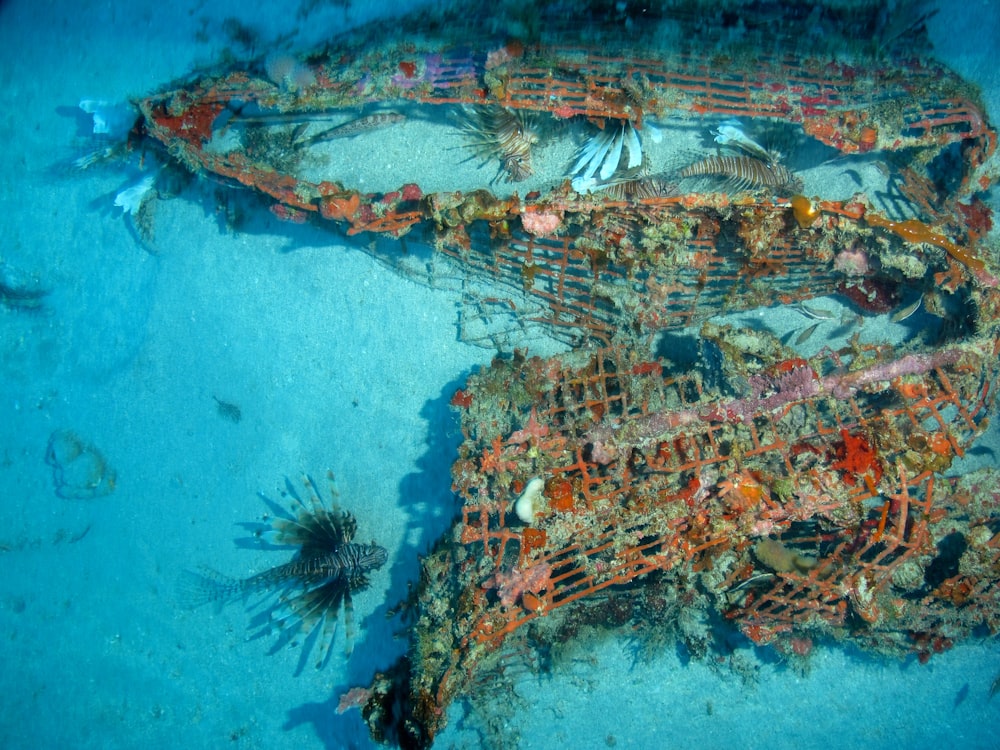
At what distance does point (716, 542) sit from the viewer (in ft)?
15.6

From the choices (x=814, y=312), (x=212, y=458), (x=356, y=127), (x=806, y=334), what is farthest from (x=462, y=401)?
(x=814, y=312)

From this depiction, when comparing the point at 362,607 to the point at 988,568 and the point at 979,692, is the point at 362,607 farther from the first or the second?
the point at 979,692

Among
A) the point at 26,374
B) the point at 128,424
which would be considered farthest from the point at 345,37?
the point at 26,374

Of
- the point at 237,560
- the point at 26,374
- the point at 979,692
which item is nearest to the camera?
the point at 979,692

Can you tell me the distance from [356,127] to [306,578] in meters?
5.14

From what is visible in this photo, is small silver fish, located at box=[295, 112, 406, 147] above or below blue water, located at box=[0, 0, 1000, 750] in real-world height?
above

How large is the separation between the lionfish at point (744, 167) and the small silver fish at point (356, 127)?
323 cm

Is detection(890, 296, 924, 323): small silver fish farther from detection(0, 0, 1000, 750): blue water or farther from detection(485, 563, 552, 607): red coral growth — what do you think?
detection(485, 563, 552, 607): red coral growth

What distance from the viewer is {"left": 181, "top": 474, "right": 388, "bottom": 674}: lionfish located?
602 centimetres

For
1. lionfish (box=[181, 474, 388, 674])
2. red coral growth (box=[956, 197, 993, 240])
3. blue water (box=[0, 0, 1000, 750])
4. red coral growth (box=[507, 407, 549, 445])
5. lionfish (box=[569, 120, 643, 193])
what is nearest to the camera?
red coral growth (box=[507, 407, 549, 445])

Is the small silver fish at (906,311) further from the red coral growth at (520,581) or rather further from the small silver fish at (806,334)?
the red coral growth at (520,581)

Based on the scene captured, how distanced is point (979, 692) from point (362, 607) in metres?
7.24

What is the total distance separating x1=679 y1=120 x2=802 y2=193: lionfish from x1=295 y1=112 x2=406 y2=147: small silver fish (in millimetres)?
3231

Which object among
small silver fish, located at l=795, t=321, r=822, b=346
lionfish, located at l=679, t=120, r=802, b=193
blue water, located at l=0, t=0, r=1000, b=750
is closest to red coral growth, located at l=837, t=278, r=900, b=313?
small silver fish, located at l=795, t=321, r=822, b=346
